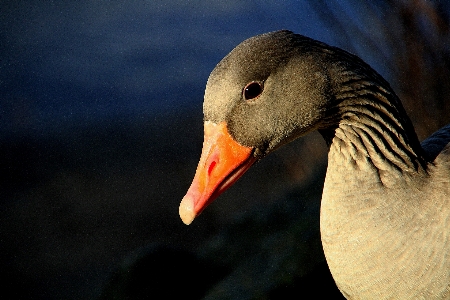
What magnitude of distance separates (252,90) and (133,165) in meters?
1.02

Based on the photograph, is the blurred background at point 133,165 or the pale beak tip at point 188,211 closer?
the pale beak tip at point 188,211

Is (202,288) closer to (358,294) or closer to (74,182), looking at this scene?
(74,182)

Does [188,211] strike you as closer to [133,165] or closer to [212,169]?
[212,169]

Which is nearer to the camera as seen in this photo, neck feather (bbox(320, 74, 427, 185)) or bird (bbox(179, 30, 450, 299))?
bird (bbox(179, 30, 450, 299))

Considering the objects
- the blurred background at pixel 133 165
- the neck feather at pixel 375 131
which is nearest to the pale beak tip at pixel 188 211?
the neck feather at pixel 375 131

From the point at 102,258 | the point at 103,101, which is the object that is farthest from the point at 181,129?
the point at 102,258

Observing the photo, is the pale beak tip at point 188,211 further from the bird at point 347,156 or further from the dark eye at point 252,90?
the dark eye at point 252,90

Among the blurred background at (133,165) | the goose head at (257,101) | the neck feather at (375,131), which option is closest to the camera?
the goose head at (257,101)

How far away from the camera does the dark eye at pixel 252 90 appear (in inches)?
51.6

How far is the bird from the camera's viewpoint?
4.32 feet

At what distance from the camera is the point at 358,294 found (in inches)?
58.2

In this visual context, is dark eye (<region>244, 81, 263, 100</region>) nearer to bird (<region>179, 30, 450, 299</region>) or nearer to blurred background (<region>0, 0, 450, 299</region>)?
bird (<region>179, 30, 450, 299</region>)

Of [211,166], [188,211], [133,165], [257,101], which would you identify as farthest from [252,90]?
[133,165]

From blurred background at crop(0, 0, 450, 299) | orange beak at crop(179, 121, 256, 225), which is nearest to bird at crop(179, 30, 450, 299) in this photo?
orange beak at crop(179, 121, 256, 225)
